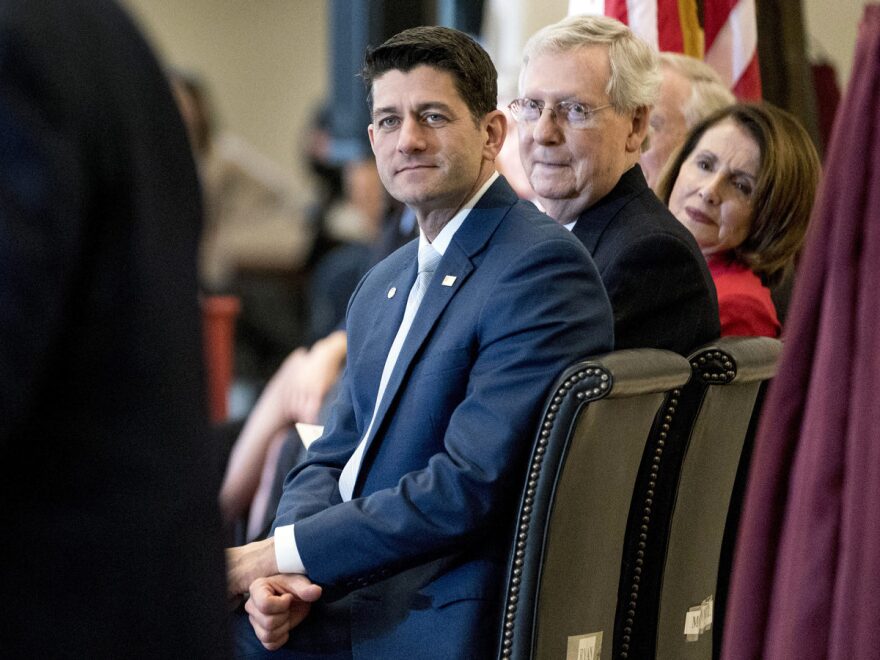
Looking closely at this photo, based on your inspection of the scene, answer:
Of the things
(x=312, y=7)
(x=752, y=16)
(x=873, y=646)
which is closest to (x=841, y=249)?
(x=873, y=646)

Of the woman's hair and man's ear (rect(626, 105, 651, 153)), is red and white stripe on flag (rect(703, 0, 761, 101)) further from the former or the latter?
man's ear (rect(626, 105, 651, 153))

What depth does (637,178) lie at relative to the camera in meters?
2.27

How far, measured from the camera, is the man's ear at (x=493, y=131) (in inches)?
80.3

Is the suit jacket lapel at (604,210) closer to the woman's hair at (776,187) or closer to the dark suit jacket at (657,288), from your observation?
the dark suit jacket at (657,288)

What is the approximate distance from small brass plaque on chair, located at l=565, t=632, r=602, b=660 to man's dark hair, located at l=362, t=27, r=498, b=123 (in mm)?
759

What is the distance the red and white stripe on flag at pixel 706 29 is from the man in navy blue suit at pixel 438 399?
78cm

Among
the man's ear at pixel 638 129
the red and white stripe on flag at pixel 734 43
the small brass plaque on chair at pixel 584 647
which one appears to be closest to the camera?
the small brass plaque on chair at pixel 584 647

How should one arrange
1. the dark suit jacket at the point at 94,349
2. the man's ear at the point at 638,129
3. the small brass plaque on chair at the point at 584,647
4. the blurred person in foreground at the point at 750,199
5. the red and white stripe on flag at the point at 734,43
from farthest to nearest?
1. the red and white stripe on flag at the point at 734,43
2. the blurred person in foreground at the point at 750,199
3. the man's ear at the point at 638,129
4. the small brass plaque on chair at the point at 584,647
5. the dark suit jacket at the point at 94,349

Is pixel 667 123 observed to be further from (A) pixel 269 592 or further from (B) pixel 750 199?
(A) pixel 269 592

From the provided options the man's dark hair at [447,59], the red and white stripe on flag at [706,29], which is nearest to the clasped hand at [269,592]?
the man's dark hair at [447,59]

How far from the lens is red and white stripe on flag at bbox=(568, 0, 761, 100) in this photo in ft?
8.92

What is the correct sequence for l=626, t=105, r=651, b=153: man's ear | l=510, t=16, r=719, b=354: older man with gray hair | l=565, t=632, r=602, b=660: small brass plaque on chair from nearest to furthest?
l=565, t=632, r=602, b=660: small brass plaque on chair
l=510, t=16, r=719, b=354: older man with gray hair
l=626, t=105, r=651, b=153: man's ear

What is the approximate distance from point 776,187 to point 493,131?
0.63 meters

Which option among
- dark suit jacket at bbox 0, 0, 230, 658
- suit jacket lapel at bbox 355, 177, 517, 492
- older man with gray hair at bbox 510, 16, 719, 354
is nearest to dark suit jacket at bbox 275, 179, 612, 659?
suit jacket lapel at bbox 355, 177, 517, 492
